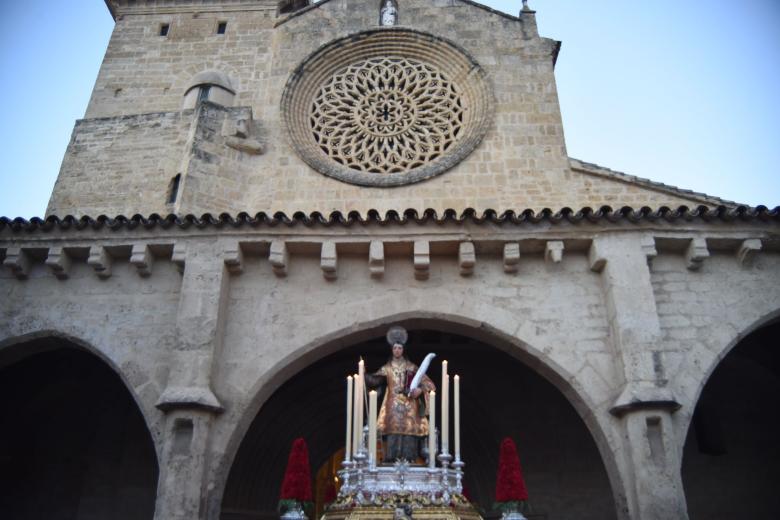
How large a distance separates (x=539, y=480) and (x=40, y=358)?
6892 millimetres

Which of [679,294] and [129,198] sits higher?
[129,198]

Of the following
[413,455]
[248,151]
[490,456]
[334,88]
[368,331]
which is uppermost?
[334,88]

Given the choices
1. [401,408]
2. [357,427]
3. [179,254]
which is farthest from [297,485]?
[179,254]

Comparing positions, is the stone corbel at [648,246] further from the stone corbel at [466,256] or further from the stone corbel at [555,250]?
the stone corbel at [466,256]

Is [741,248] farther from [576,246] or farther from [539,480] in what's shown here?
[539,480]

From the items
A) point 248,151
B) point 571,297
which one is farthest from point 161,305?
point 248,151

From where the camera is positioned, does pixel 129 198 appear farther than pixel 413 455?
Yes

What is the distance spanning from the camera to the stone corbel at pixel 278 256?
6.72 m

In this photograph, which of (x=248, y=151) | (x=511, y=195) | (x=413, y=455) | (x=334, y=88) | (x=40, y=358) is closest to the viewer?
(x=413, y=455)

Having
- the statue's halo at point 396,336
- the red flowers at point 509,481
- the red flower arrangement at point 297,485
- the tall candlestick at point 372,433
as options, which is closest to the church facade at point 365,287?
the statue's halo at point 396,336

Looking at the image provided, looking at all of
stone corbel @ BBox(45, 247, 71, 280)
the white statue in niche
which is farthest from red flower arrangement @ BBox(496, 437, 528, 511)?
the white statue in niche

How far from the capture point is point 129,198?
11.7m

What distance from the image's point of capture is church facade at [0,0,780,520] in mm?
6328

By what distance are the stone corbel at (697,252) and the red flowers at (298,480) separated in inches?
176
